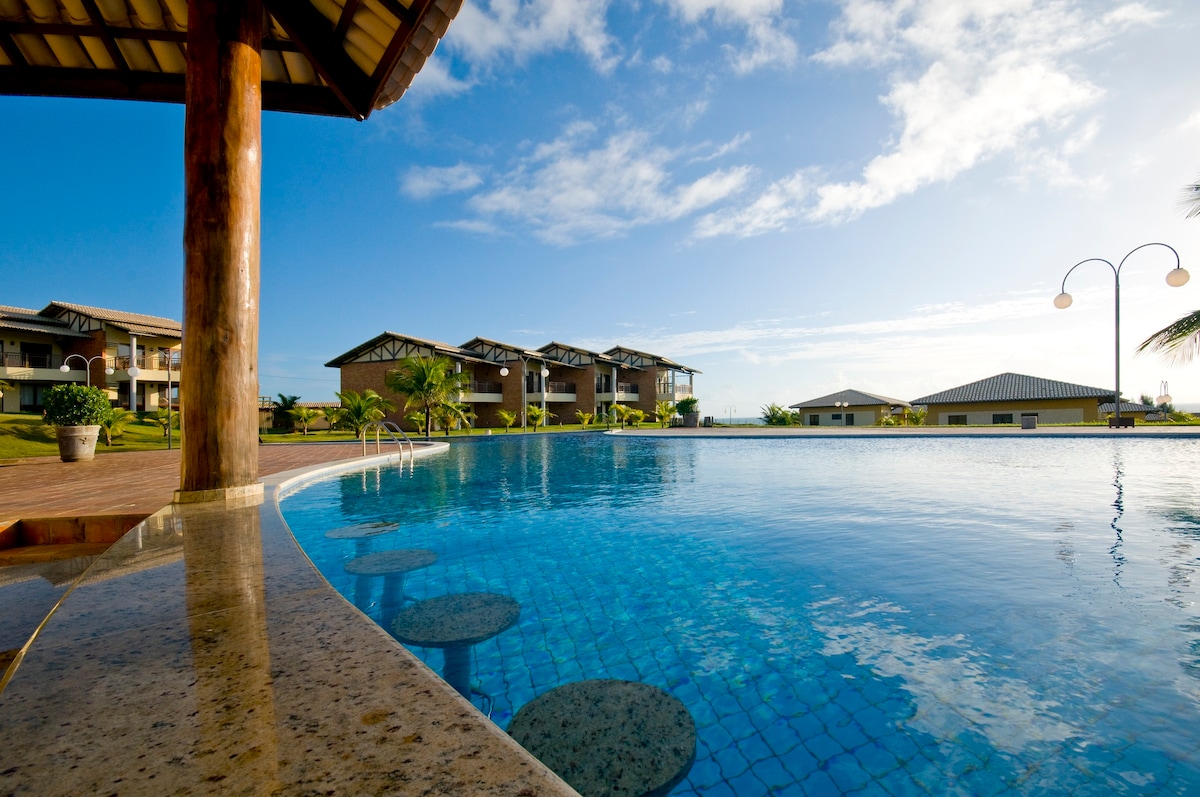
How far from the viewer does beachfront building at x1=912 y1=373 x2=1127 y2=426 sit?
3656 cm

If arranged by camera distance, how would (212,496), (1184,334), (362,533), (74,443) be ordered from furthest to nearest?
(1184,334), (74,443), (362,533), (212,496)

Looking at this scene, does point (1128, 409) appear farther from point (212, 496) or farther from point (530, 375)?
point (212, 496)

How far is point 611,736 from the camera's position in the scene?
2492 millimetres

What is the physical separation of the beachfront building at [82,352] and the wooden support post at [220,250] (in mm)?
33993

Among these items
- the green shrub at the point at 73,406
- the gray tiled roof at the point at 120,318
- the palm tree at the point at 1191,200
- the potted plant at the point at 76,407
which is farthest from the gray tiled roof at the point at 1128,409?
the gray tiled roof at the point at 120,318

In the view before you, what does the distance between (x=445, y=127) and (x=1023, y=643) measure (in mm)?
20799

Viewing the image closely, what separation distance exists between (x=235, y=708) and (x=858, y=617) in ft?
13.4

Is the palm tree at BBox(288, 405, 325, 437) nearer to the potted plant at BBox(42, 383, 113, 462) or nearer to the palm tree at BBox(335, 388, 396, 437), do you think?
the palm tree at BBox(335, 388, 396, 437)

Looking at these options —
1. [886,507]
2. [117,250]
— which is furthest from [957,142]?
[117,250]

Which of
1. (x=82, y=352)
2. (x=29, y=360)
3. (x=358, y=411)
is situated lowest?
(x=358, y=411)

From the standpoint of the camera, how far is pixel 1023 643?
11.7ft

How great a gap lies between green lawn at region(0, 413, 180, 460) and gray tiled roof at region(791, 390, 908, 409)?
45.1 m

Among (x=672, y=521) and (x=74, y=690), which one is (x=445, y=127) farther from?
(x=74, y=690)

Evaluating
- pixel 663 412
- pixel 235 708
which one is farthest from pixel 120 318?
pixel 235 708
